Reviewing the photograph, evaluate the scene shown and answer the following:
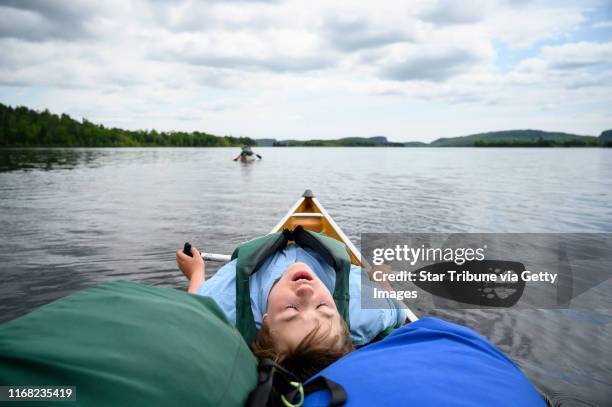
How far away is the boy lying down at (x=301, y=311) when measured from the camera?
78.4 inches

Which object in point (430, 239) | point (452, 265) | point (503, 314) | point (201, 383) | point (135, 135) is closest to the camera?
point (201, 383)

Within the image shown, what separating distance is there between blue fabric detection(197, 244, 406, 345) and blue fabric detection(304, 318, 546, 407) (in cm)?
153

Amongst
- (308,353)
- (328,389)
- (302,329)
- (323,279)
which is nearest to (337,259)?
(323,279)

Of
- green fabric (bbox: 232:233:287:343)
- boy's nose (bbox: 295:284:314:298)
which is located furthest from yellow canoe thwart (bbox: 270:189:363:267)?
boy's nose (bbox: 295:284:314:298)

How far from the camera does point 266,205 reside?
1388cm

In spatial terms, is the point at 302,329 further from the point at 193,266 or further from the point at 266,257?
the point at 193,266

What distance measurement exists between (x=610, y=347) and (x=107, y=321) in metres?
5.72

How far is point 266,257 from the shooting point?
129 inches

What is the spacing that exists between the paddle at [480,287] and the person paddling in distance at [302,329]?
4005 millimetres

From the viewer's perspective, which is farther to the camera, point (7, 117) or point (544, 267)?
point (7, 117)

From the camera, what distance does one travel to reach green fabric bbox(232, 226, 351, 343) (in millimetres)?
2779

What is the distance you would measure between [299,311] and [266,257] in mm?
1095

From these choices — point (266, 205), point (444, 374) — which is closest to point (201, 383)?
point (444, 374)

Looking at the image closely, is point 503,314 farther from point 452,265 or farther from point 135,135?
point 135,135
